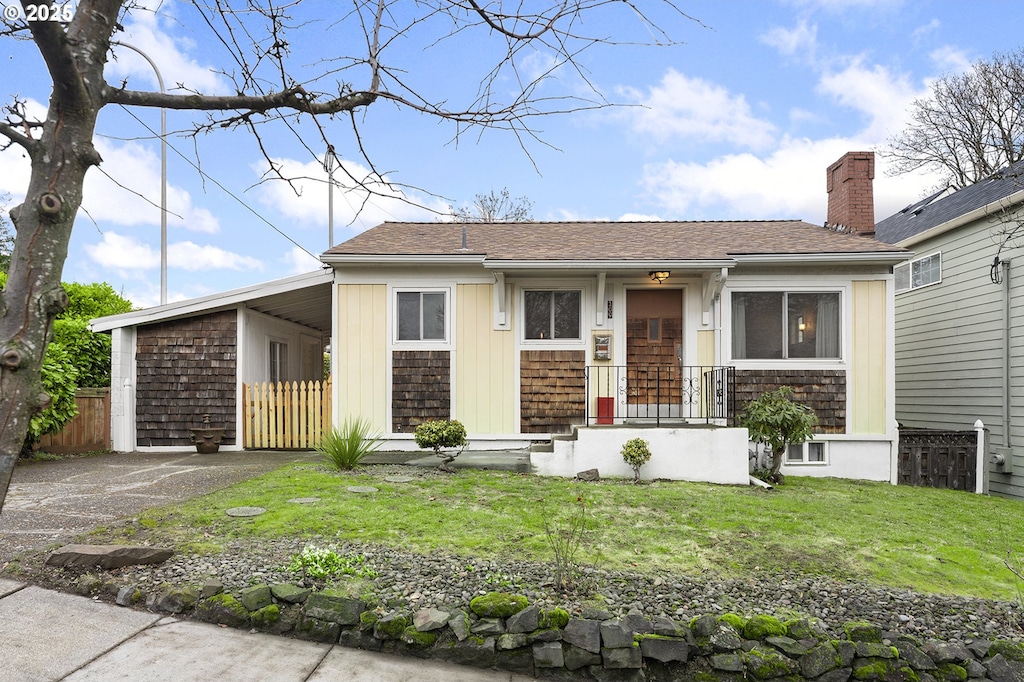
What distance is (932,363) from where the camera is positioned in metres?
11.6

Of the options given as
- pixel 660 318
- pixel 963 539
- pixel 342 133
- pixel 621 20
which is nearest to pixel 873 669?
pixel 963 539

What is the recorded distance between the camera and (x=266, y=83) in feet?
8.05

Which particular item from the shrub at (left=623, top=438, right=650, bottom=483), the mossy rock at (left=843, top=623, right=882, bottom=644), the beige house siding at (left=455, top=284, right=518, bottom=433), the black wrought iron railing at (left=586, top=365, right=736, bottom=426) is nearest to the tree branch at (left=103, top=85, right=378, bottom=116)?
the mossy rock at (left=843, top=623, right=882, bottom=644)

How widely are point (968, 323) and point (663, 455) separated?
7085 mm

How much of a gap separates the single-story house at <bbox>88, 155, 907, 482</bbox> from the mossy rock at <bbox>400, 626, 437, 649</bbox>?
5716mm

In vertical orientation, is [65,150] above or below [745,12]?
below

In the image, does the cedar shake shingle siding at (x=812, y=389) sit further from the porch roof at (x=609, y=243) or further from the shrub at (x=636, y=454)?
the shrub at (x=636, y=454)

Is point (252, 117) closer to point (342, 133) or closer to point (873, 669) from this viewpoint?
point (342, 133)

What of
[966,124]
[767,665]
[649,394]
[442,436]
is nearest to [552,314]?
[649,394]

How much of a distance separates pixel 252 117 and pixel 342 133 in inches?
15.1

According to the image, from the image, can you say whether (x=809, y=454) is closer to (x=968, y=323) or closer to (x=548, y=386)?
(x=548, y=386)

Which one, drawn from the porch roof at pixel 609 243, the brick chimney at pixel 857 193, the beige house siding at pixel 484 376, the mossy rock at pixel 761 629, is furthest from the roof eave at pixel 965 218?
the mossy rock at pixel 761 629

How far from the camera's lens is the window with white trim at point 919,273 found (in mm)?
11516

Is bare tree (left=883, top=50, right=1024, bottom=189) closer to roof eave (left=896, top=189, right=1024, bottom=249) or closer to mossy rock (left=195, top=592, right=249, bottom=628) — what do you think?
roof eave (left=896, top=189, right=1024, bottom=249)
